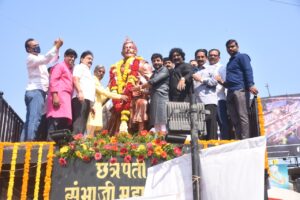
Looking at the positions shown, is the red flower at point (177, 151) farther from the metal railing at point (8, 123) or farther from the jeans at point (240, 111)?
the metal railing at point (8, 123)

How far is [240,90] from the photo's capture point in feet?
23.6

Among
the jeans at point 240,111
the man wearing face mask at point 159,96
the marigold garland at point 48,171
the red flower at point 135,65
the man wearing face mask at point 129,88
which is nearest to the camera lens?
the marigold garland at point 48,171

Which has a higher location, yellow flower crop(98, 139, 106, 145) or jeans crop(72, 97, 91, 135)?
jeans crop(72, 97, 91, 135)

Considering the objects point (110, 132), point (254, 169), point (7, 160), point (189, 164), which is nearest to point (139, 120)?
point (110, 132)

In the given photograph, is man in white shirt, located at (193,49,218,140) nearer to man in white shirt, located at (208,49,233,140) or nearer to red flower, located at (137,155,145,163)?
man in white shirt, located at (208,49,233,140)

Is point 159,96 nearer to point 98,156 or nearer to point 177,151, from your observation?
point 177,151

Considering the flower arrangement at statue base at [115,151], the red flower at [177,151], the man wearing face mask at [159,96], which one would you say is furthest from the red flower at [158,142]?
the man wearing face mask at [159,96]

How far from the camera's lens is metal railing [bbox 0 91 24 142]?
303 inches

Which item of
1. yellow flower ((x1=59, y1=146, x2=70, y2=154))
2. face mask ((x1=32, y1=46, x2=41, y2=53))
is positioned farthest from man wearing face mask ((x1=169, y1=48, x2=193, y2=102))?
face mask ((x1=32, y1=46, x2=41, y2=53))

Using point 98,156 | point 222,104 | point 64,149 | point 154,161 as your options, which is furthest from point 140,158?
point 222,104

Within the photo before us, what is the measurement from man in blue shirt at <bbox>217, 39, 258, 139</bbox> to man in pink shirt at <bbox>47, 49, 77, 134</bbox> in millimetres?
2676

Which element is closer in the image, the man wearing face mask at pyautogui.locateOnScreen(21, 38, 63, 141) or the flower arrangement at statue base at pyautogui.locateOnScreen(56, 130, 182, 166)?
the flower arrangement at statue base at pyautogui.locateOnScreen(56, 130, 182, 166)

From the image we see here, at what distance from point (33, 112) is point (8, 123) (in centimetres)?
108

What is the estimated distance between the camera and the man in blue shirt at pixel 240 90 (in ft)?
23.3
